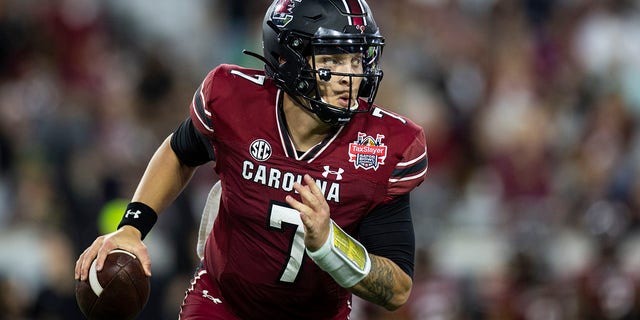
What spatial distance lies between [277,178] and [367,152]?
0.32 meters

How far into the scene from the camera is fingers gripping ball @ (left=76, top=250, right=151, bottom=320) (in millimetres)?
3812

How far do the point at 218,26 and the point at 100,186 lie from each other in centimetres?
268

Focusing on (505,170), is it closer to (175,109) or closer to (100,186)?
(175,109)

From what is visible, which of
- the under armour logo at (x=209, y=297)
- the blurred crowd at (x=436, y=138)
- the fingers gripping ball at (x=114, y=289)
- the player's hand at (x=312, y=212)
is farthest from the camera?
the blurred crowd at (x=436, y=138)

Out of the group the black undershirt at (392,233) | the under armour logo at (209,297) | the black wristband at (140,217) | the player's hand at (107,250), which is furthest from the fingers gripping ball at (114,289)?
the black undershirt at (392,233)

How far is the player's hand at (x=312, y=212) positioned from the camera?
11.4 ft

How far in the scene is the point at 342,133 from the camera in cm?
398

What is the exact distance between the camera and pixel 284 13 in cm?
401

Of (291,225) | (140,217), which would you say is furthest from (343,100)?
(140,217)

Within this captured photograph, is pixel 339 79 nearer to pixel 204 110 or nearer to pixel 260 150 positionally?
pixel 260 150

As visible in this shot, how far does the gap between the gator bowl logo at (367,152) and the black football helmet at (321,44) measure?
9 cm

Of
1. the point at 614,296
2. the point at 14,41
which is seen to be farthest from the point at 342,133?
the point at 14,41

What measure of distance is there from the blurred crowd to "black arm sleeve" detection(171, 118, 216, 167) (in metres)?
2.86

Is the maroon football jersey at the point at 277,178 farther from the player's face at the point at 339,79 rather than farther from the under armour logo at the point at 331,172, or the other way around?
the player's face at the point at 339,79
